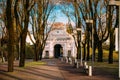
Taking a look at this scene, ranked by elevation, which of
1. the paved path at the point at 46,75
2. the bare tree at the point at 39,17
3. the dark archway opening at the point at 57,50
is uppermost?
the bare tree at the point at 39,17

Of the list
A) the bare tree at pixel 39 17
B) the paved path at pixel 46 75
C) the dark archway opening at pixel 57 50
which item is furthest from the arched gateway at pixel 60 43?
the paved path at pixel 46 75

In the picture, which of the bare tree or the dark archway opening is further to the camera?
the dark archway opening

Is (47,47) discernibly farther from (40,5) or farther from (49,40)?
(40,5)

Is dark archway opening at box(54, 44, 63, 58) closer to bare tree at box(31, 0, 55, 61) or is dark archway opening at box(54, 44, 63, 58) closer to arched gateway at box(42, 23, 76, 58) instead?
arched gateway at box(42, 23, 76, 58)

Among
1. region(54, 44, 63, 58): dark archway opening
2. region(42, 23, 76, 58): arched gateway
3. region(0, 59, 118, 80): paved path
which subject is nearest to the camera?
region(0, 59, 118, 80): paved path

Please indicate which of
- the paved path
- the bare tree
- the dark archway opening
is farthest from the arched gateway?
the paved path

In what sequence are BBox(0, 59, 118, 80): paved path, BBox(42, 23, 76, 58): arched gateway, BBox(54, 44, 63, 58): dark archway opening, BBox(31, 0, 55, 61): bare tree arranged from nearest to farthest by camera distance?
1. BBox(0, 59, 118, 80): paved path
2. BBox(31, 0, 55, 61): bare tree
3. BBox(42, 23, 76, 58): arched gateway
4. BBox(54, 44, 63, 58): dark archway opening

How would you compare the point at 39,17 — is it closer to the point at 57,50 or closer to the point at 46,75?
the point at 46,75

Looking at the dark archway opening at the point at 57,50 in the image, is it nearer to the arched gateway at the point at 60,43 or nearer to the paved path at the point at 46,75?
the arched gateway at the point at 60,43

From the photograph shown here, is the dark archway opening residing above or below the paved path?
above

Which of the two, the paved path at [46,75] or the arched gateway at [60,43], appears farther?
the arched gateway at [60,43]

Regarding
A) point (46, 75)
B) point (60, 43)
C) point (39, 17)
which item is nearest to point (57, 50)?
point (60, 43)

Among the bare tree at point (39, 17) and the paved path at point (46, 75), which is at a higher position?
the bare tree at point (39, 17)

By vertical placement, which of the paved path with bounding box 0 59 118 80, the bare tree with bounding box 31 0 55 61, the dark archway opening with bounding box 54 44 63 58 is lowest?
the paved path with bounding box 0 59 118 80
